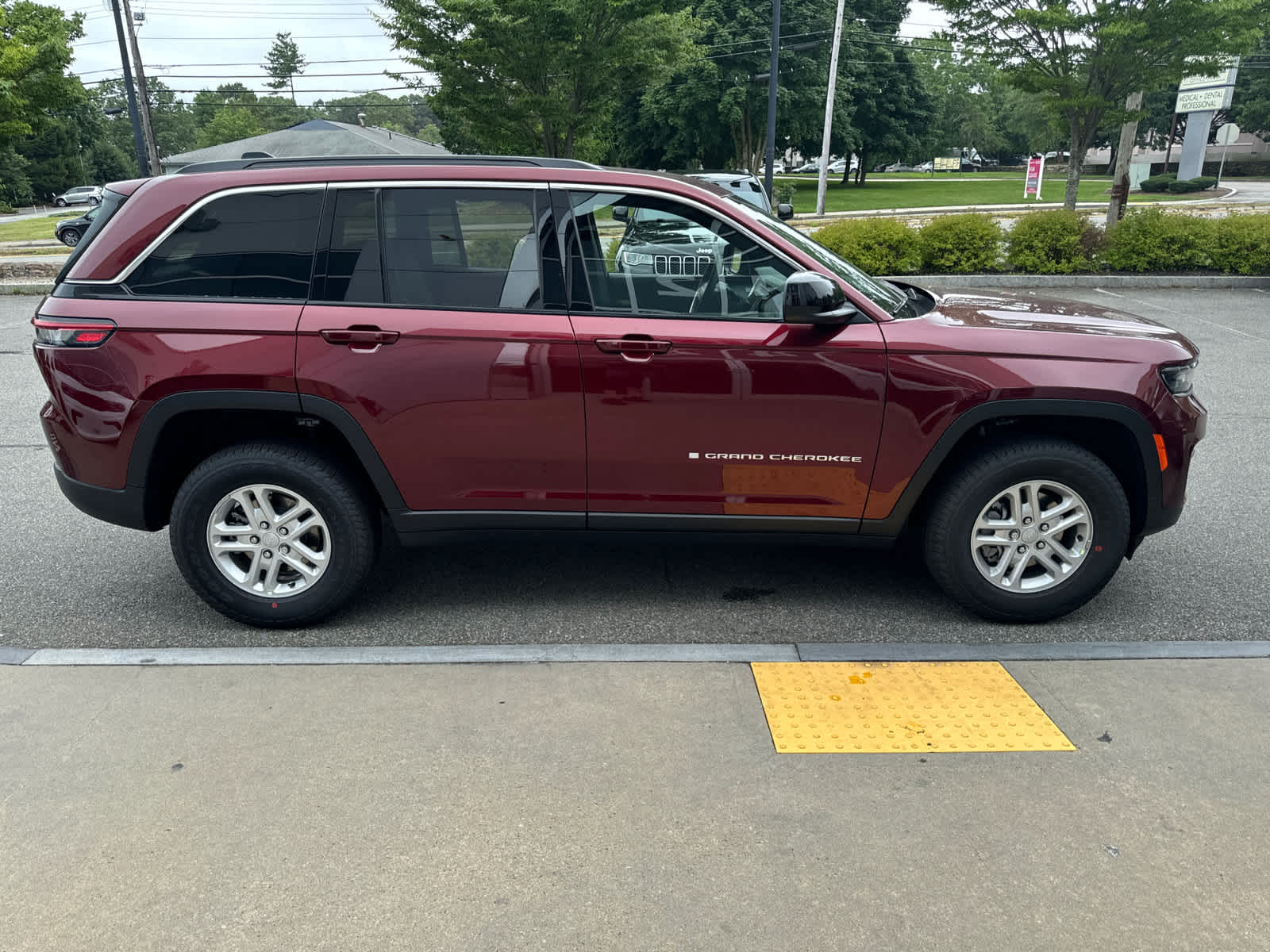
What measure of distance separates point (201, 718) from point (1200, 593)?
4.16 m

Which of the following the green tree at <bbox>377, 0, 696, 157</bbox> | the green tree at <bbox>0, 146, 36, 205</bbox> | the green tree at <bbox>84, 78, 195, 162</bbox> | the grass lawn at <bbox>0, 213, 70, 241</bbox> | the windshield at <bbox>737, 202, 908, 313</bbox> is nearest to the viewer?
the windshield at <bbox>737, 202, 908, 313</bbox>

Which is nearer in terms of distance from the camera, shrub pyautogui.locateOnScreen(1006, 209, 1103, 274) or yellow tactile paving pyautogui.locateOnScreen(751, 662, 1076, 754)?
yellow tactile paving pyautogui.locateOnScreen(751, 662, 1076, 754)

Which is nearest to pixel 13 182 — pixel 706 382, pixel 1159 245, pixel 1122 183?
pixel 1122 183

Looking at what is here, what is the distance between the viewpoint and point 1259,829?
265cm

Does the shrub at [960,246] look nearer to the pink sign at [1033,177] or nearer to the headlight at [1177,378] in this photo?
the headlight at [1177,378]

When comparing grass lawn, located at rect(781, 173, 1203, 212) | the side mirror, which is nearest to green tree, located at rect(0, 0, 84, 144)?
the side mirror

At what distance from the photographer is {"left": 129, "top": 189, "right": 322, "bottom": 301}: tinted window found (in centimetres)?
368

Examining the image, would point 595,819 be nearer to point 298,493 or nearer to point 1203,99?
point 298,493

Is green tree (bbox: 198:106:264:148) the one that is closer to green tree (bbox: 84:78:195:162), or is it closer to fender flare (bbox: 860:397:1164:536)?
green tree (bbox: 84:78:195:162)

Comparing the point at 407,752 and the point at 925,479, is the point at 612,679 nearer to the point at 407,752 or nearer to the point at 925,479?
the point at 407,752

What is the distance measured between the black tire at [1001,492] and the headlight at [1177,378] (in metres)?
0.39

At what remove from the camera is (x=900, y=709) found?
3307 mm

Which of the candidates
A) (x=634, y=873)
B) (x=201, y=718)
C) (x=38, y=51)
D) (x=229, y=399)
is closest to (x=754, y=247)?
(x=229, y=399)

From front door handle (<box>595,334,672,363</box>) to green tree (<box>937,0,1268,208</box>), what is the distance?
509 inches
